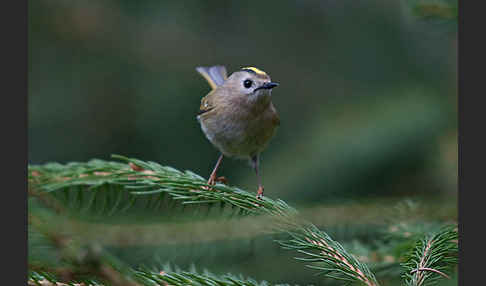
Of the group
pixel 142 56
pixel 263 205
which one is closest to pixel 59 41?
pixel 142 56

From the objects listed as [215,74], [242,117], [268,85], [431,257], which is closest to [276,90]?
[215,74]

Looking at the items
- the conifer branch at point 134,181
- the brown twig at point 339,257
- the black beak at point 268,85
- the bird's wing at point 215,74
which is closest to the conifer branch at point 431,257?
the brown twig at point 339,257

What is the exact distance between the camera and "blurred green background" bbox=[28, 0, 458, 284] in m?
2.72

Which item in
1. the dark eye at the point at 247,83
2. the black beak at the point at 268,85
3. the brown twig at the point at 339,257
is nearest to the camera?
the brown twig at the point at 339,257

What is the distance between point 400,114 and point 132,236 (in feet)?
5.59

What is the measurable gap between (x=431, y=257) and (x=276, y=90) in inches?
89.5

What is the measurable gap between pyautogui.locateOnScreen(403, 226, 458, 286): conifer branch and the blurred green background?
3.70ft

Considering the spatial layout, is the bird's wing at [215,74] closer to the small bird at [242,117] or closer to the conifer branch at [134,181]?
the small bird at [242,117]

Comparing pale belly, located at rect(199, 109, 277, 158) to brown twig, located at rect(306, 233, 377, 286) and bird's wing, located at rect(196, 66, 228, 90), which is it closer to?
bird's wing, located at rect(196, 66, 228, 90)

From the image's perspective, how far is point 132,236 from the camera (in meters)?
1.86

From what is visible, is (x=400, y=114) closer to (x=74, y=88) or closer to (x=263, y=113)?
(x=263, y=113)

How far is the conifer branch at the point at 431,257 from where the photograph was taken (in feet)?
4.16

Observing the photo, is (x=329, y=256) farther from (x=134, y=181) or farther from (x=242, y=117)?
(x=242, y=117)

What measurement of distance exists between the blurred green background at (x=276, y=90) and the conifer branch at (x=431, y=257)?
1.13 m
